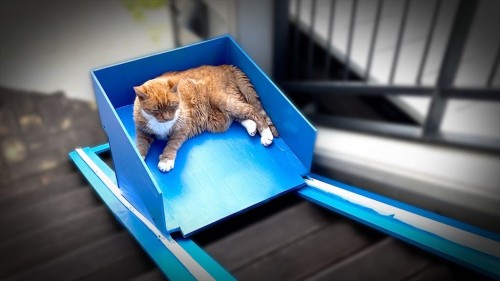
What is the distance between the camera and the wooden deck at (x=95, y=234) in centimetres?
108

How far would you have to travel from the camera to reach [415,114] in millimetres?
1770

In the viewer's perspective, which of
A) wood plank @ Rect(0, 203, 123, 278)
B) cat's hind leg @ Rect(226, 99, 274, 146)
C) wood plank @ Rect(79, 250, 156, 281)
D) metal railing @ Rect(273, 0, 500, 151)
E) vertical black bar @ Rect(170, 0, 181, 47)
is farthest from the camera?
vertical black bar @ Rect(170, 0, 181, 47)

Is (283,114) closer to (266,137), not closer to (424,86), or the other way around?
(266,137)

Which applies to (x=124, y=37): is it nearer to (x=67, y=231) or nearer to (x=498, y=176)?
(x=67, y=231)

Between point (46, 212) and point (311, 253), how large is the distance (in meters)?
1.17

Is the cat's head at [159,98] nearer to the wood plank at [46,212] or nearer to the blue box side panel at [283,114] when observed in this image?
the blue box side panel at [283,114]

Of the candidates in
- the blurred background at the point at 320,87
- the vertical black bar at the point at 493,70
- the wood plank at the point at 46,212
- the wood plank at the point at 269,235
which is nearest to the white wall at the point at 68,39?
the blurred background at the point at 320,87

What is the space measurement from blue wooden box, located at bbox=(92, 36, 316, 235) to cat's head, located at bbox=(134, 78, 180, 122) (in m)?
0.07

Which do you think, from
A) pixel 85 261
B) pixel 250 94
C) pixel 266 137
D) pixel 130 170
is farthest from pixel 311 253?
pixel 85 261

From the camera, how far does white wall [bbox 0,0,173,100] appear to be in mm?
1444

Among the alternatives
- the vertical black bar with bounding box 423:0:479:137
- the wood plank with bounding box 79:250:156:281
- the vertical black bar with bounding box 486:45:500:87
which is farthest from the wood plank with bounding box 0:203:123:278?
the vertical black bar with bounding box 486:45:500:87

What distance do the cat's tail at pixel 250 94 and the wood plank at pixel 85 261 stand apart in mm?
695

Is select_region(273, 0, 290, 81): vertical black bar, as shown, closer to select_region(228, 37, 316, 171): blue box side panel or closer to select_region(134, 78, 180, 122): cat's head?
select_region(228, 37, 316, 171): blue box side panel

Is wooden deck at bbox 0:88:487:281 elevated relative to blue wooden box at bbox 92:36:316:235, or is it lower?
lower
